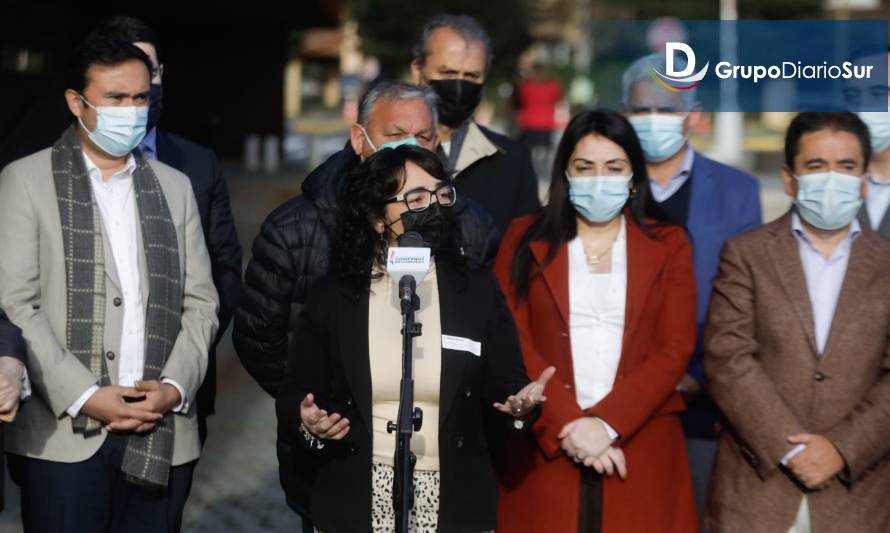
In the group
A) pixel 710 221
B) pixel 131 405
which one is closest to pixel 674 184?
pixel 710 221

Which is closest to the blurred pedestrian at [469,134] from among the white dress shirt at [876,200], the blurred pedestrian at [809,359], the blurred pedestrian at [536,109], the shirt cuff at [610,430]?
the blurred pedestrian at [809,359]

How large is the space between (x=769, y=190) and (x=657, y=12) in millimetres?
29720

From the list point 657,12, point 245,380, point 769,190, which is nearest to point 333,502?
point 245,380

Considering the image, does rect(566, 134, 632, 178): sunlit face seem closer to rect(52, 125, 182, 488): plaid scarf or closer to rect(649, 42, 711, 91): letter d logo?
rect(649, 42, 711, 91): letter d logo

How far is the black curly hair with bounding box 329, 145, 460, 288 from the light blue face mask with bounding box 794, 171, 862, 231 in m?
1.38

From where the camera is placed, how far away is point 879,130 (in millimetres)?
5184

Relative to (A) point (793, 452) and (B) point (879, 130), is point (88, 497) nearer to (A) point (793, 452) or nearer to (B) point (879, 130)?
(A) point (793, 452)

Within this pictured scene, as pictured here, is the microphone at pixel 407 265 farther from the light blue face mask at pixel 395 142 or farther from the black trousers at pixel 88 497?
the black trousers at pixel 88 497

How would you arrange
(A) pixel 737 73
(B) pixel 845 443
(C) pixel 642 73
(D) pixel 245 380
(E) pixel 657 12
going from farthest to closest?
(E) pixel 657 12 → (D) pixel 245 380 → (A) pixel 737 73 → (C) pixel 642 73 → (B) pixel 845 443

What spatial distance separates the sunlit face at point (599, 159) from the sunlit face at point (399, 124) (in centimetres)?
56

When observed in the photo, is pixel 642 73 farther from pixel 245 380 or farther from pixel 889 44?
pixel 245 380

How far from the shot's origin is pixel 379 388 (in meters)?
3.81

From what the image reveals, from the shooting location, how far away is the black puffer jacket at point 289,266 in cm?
439

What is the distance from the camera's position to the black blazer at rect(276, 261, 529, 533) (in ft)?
12.5
